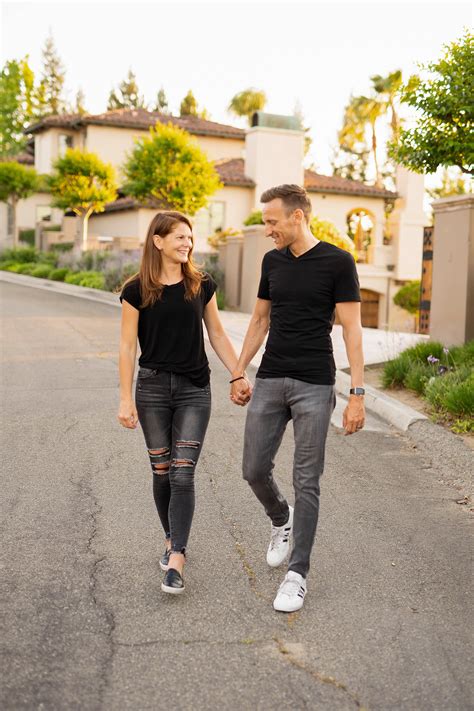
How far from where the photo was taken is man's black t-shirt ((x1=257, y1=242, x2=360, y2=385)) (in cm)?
463

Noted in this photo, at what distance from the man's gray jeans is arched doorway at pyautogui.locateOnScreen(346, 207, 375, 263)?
109 feet

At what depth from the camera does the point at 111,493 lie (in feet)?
21.6

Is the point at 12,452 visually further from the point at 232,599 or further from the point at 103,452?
the point at 232,599

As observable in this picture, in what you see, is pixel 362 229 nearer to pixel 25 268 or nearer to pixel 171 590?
pixel 25 268

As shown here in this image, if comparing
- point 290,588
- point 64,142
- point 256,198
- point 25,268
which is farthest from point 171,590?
point 64,142

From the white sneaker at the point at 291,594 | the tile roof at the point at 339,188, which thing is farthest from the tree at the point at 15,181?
the white sneaker at the point at 291,594

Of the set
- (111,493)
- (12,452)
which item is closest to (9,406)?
(12,452)

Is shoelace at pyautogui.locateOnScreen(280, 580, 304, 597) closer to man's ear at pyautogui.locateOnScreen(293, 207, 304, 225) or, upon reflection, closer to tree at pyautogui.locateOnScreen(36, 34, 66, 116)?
man's ear at pyautogui.locateOnScreen(293, 207, 304, 225)

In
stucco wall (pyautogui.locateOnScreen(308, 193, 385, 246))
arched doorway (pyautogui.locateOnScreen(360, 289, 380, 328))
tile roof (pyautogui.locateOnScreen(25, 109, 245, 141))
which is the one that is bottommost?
arched doorway (pyautogui.locateOnScreen(360, 289, 380, 328))

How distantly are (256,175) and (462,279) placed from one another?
28376 millimetres

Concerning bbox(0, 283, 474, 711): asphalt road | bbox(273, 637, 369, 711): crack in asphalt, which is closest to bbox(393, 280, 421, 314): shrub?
bbox(0, 283, 474, 711): asphalt road

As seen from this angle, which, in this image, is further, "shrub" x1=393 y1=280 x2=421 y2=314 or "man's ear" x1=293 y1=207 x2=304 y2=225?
"shrub" x1=393 y1=280 x2=421 y2=314

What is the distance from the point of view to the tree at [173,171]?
31.6 meters

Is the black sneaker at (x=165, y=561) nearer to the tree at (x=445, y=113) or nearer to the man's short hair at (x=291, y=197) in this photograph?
the man's short hair at (x=291, y=197)
